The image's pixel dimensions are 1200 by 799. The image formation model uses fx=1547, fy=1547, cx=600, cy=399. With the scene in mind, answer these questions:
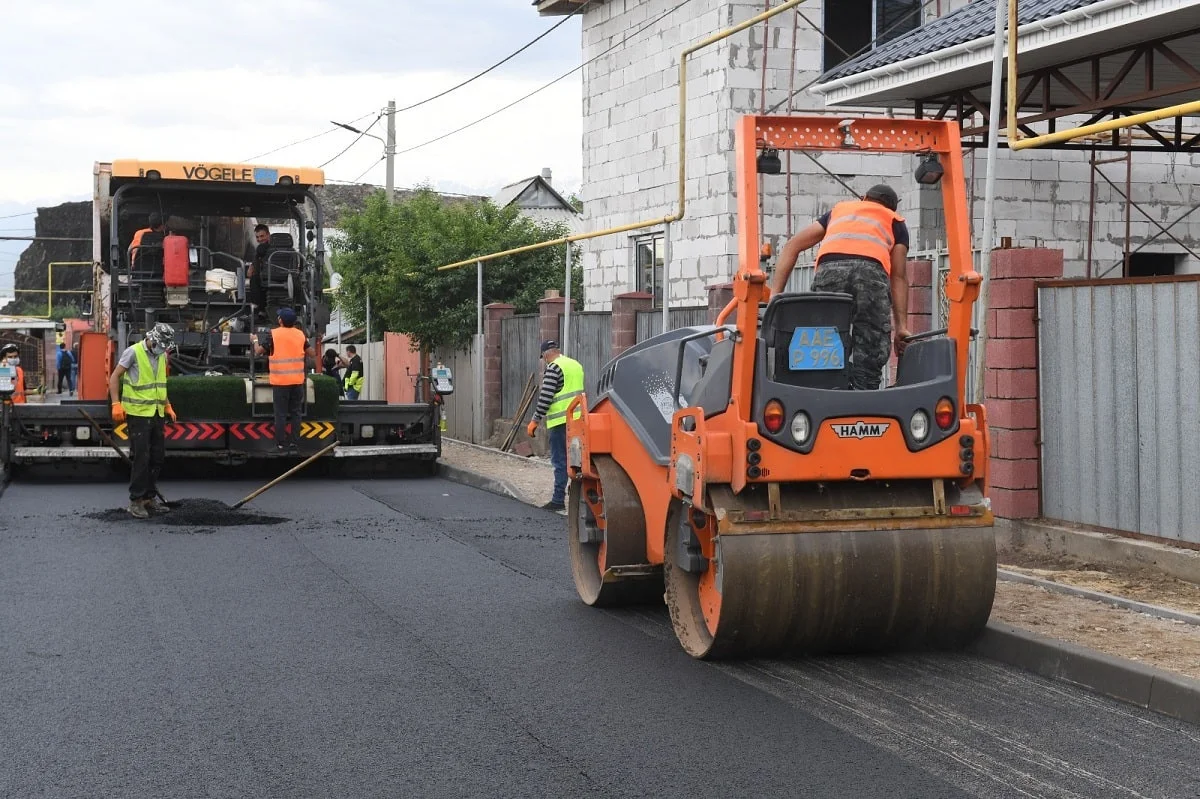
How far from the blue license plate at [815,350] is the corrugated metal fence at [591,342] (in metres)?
10.6

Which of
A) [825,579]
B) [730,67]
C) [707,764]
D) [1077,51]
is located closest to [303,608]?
[825,579]

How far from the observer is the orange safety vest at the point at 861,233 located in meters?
7.31

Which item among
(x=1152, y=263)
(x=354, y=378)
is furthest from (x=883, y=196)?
(x=354, y=378)

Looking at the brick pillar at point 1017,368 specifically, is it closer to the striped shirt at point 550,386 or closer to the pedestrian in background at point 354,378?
the striped shirt at point 550,386

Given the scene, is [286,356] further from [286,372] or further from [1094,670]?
[1094,670]

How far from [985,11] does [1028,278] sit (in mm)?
5785

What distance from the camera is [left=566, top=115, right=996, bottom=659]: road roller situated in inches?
269

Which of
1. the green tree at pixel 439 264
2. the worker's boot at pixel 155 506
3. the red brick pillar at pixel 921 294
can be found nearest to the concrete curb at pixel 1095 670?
the red brick pillar at pixel 921 294

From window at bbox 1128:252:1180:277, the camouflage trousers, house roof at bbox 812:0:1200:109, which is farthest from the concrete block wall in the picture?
the camouflage trousers

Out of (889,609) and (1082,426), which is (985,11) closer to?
(1082,426)

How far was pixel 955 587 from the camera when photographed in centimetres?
699

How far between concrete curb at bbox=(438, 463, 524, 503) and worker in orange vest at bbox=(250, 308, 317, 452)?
6.72ft

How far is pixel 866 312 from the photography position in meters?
7.27

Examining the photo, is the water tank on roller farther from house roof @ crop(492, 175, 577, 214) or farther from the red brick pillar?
house roof @ crop(492, 175, 577, 214)
